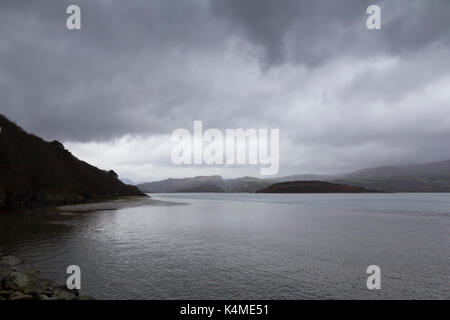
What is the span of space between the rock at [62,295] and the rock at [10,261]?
11.2 metres

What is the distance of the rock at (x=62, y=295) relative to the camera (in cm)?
1823

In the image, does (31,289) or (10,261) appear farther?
(10,261)

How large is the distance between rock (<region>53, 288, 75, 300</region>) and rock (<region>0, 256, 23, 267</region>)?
11219 millimetres

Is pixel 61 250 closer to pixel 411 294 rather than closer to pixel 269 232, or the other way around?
pixel 269 232

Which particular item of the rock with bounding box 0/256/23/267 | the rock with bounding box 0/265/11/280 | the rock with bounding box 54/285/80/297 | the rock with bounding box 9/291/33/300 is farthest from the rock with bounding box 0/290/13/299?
the rock with bounding box 0/256/23/267

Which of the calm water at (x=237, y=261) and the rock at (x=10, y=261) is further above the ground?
the rock at (x=10, y=261)

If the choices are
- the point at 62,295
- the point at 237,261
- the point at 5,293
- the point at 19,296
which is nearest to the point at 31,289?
the point at 19,296

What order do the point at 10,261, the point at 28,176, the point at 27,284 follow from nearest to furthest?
the point at 27,284 → the point at 10,261 → the point at 28,176

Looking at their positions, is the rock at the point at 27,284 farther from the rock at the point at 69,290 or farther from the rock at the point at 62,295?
the rock at the point at 69,290

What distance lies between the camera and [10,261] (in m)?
27.0

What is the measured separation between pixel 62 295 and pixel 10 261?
45.1 feet

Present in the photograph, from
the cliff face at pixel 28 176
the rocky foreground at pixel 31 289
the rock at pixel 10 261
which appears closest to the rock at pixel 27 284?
the rocky foreground at pixel 31 289

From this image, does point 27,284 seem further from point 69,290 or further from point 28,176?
point 28,176
